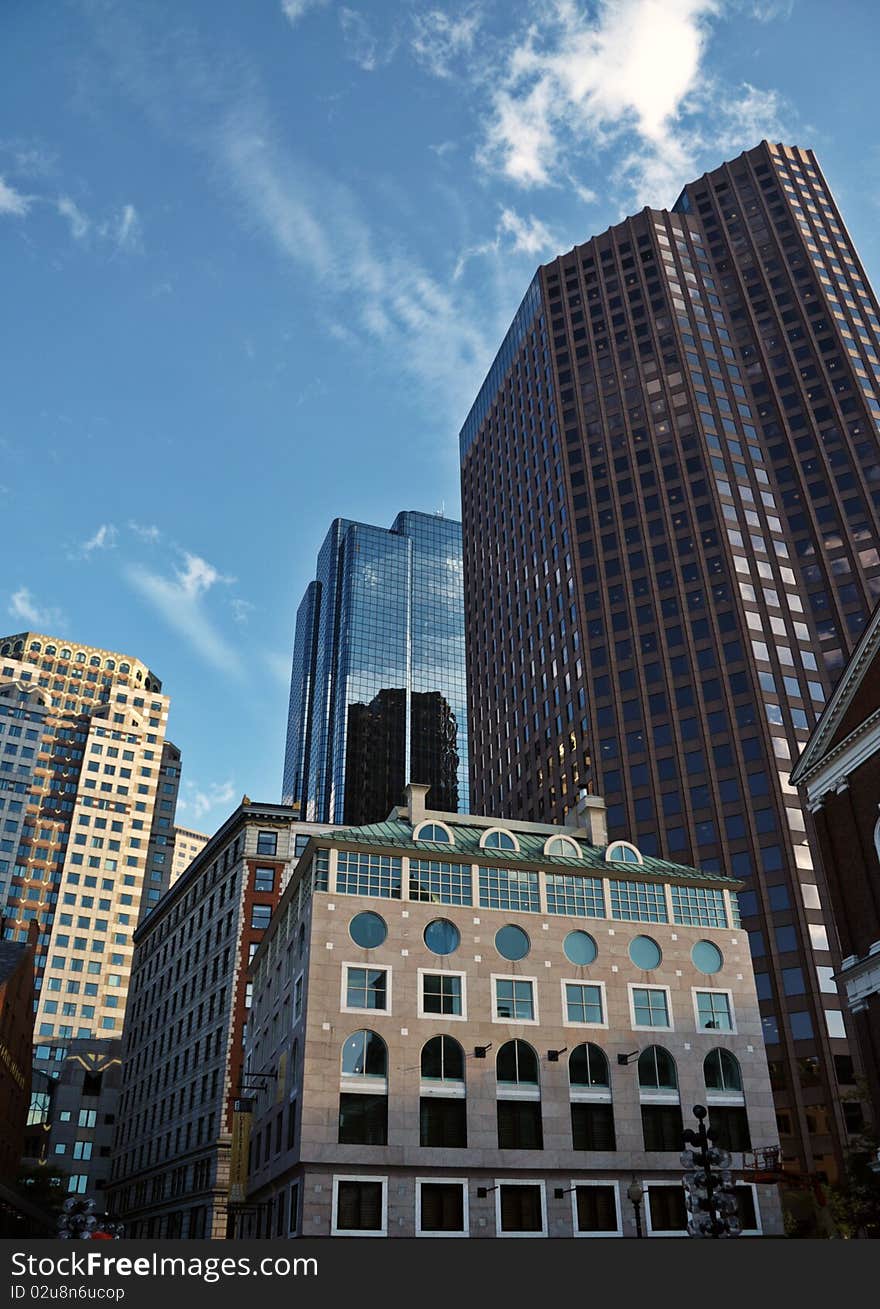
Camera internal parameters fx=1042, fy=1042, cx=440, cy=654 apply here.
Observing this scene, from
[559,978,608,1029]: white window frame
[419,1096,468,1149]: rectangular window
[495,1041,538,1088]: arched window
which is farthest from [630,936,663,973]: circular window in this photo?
[419,1096,468,1149]: rectangular window

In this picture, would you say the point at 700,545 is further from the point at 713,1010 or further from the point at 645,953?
the point at 713,1010

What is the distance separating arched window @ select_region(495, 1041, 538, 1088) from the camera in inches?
2052

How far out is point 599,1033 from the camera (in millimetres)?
54219

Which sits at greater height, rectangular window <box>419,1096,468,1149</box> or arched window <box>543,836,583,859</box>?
arched window <box>543,836,583,859</box>

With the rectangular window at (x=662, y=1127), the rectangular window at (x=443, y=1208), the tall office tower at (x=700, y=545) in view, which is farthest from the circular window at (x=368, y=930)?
the tall office tower at (x=700, y=545)

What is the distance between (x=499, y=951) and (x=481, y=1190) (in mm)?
11298

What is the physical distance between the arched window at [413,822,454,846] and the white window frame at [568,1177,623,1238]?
17936 millimetres

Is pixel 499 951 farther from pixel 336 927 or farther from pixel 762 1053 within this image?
pixel 762 1053

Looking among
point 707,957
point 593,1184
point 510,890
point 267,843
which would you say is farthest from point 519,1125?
point 267,843

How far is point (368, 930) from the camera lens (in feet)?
175

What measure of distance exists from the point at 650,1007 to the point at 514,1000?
7706mm

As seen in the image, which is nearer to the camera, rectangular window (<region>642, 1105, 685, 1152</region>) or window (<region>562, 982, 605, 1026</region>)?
rectangular window (<region>642, 1105, 685, 1152</region>)

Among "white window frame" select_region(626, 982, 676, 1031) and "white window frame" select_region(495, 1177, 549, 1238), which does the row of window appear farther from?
"white window frame" select_region(495, 1177, 549, 1238)

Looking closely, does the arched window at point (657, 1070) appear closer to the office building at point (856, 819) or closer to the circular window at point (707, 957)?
the circular window at point (707, 957)
